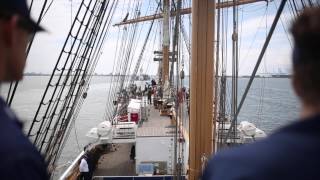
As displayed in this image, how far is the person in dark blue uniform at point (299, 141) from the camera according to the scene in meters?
0.84

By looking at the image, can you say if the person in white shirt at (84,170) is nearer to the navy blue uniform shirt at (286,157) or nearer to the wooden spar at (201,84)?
the wooden spar at (201,84)

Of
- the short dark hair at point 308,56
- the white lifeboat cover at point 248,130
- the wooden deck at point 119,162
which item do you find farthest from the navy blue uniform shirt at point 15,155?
the white lifeboat cover at point 248,130

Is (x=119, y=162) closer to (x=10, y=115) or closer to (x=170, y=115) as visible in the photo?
(x=170, y=115)

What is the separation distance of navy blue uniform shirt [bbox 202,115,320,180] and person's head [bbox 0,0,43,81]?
0.61 metres

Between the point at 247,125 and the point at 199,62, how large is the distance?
4783 millimetres

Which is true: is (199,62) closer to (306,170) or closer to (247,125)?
(306,170)

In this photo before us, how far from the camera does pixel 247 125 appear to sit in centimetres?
881

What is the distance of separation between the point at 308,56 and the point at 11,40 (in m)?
0.74

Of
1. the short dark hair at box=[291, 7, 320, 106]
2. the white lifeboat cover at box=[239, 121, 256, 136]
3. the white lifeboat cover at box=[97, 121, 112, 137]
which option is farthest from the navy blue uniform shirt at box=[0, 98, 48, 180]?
the white lifeboat cover at box=[97, 121, 112, 137]

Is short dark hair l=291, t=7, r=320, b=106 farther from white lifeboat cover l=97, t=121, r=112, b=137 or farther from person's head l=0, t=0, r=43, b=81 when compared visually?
white lifeboat cover l=97, t=121, r=112, b=137

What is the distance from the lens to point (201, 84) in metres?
4.51

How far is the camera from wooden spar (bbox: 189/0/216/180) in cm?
438

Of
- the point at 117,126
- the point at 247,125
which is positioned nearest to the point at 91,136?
the point at 117,126

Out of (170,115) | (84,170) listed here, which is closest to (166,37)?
(170,115)
